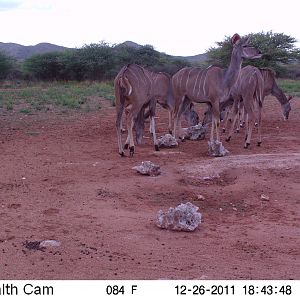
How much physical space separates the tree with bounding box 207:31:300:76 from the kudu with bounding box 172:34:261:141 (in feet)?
84.3

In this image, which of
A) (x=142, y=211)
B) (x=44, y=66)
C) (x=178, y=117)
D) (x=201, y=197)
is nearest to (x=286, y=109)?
(x=178, y=117)

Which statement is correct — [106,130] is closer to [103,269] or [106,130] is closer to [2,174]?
[2,174]

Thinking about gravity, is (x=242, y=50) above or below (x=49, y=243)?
above

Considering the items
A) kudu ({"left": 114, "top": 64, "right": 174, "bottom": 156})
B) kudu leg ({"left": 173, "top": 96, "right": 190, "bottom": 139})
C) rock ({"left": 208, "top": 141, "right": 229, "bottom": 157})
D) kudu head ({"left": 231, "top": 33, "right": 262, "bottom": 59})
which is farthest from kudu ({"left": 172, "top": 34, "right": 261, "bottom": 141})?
rock ({"left": 208, "top": 141, "right": 229, "bottom": 157})

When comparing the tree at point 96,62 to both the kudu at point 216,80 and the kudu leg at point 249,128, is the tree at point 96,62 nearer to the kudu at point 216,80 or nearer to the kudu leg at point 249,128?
the kudu at point 216,80

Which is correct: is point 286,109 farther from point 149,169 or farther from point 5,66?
point 5,66

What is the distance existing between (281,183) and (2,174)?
4321mm

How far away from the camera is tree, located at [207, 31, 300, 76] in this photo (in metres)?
37.4

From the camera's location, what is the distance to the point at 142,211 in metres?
7.07

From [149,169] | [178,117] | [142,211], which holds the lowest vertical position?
[142,211]

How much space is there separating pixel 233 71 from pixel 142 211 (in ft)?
17.2

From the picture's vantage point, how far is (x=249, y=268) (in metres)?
5.30

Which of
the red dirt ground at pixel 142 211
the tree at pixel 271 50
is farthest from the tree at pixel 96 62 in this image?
the red dirt ground at pixel 142 211

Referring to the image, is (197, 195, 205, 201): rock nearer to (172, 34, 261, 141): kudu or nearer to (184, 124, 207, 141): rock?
(172, 34, 261, 141): kudu
